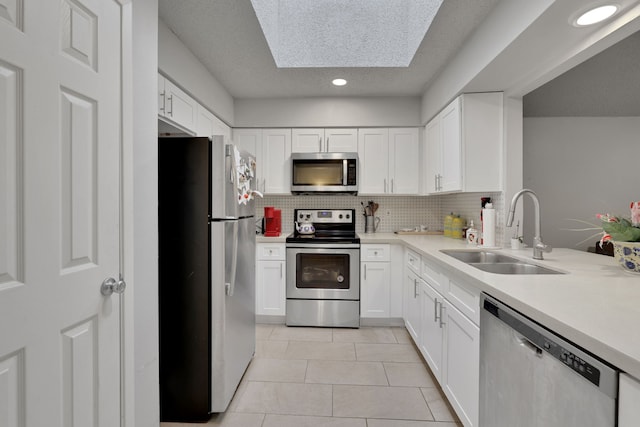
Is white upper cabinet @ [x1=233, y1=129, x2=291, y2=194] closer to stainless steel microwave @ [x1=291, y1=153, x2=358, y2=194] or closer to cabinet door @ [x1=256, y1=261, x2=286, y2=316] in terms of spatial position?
stainless steel microwave @ [x1=291, y1=153, x2=358, y2=194]

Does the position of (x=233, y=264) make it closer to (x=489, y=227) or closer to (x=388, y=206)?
(x=489, y=227)

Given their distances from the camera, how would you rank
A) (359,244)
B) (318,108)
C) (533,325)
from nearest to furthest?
(533,325) < (359,244) < (318,108)

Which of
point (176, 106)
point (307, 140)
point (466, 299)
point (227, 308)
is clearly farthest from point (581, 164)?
point (176, 106)

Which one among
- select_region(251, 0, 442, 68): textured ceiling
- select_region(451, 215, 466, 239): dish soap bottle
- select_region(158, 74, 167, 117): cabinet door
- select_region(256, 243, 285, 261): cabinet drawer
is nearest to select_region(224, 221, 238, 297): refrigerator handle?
select_region(158, 74, 167, 117): cabinet door

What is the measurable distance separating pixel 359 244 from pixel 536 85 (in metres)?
1.90

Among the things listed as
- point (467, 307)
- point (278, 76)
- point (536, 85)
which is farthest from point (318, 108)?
point (467, 307)

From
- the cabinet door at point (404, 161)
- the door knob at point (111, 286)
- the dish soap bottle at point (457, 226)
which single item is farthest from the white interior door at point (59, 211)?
the dish soap bottle at point (457, 226)

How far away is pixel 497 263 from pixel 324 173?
191 centimetres

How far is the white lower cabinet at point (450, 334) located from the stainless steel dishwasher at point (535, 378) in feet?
0.41

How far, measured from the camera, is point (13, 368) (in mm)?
771

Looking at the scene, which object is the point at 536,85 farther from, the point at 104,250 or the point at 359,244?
the point at 104,250

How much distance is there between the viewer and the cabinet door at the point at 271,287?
3201 mm

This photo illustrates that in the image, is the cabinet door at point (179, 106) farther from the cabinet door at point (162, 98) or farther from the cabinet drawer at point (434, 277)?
the cabinet drawer at point (434, 277)

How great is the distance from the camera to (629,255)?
1435 mm
